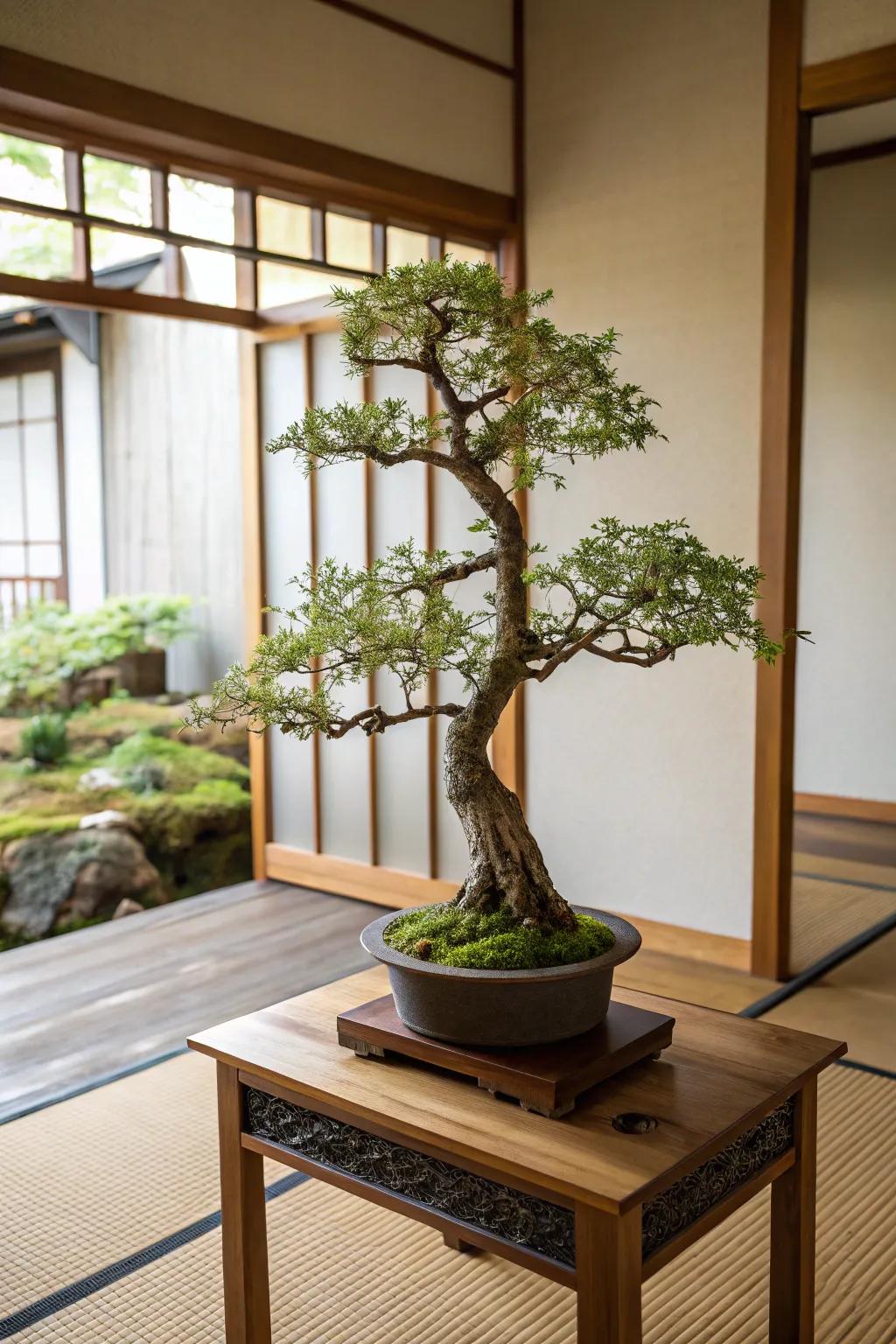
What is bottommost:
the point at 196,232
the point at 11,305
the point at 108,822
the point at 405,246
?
the point at 108,822

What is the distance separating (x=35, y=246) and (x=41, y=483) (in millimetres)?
2943

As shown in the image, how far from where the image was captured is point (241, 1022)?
5.84 ft

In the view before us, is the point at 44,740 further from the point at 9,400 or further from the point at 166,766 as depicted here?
the point at 9,400

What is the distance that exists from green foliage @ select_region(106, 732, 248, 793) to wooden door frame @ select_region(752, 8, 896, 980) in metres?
2.89

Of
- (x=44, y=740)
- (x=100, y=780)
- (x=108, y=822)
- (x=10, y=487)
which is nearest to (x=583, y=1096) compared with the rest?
(x=108, y=822)

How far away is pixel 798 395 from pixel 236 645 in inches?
144

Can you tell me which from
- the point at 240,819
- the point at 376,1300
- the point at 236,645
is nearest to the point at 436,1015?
the point at 376,1300

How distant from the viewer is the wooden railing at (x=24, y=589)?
729cm

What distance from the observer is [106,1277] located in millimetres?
2090

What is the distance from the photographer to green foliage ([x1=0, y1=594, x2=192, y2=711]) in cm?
592

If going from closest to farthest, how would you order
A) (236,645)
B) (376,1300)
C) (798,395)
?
(376,1300) < (798,395) < (236,645)

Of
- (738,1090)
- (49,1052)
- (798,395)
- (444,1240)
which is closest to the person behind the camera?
(738,1090)

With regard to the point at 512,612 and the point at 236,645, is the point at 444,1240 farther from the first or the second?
the point at 236,645

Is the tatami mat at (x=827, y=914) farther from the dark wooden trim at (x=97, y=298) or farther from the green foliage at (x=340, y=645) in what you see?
the dark wooden trim at (x=97, y=298)
